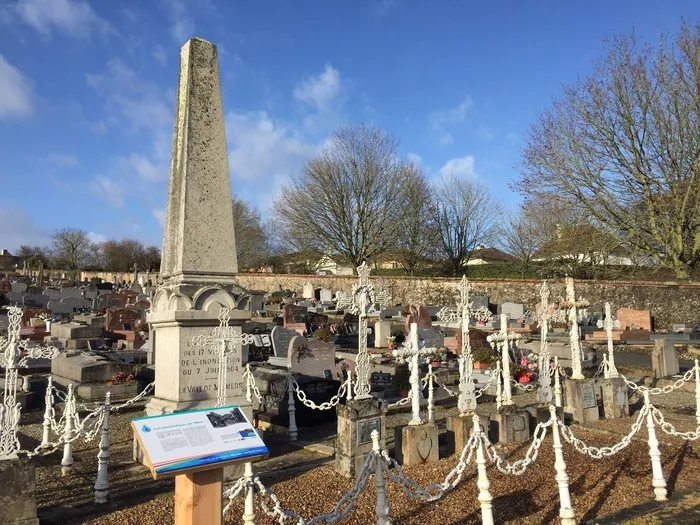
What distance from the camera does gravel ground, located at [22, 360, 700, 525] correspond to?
5.37 meters

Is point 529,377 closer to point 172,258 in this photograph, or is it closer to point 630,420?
point 630,420

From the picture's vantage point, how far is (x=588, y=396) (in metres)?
9.99

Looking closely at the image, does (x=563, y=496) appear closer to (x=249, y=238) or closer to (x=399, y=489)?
(x=399, y=489)

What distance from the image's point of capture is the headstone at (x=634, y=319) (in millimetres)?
25844

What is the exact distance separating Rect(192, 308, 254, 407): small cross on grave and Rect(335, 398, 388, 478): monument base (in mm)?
1490

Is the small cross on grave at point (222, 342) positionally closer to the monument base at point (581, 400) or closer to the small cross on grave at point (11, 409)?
the small cross on grave at point (11, 409)

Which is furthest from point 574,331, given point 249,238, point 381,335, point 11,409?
point 249,238

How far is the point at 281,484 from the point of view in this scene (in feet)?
20.6

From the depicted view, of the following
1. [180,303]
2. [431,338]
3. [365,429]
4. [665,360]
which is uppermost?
[180,303]

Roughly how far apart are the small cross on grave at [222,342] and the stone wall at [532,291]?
15.9m

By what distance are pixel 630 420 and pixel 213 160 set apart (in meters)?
8.56

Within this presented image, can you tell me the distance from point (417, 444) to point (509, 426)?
1.84 metres

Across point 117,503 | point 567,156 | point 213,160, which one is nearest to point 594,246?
point 567,156

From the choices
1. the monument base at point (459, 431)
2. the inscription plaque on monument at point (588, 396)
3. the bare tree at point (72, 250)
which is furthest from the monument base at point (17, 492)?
the bare tree at point (72, 250)
